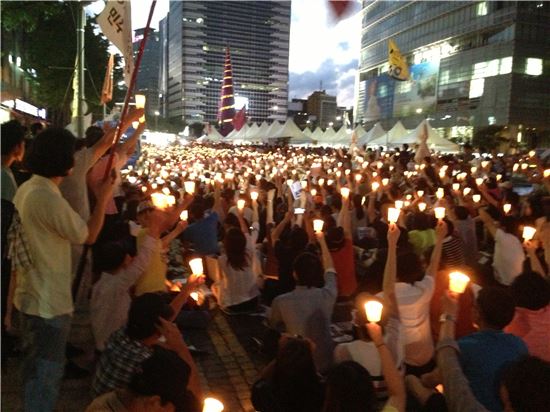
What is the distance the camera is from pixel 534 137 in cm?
6194

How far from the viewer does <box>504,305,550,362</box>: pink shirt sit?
371cm

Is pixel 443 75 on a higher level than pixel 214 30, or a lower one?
lower

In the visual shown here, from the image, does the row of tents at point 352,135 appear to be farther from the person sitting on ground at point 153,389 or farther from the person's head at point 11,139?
the person sitting on ground at point 153,389

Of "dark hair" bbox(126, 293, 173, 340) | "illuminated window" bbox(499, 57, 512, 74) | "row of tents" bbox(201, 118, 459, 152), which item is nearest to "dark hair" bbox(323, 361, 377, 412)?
"dark hair" bbox(126, 293, 173, 340)

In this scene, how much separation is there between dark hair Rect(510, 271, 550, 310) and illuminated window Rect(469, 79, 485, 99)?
66673mm

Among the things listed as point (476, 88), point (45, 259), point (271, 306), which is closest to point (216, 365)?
point (271, 306)

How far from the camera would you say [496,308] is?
321 centimetres

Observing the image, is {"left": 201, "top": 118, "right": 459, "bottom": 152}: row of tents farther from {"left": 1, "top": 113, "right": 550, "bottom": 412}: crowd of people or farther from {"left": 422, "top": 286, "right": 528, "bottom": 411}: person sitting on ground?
{"left": 422, "top": 286, "right": 528, "bottom": 411}: person sitting on ground

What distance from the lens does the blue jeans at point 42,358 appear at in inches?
125

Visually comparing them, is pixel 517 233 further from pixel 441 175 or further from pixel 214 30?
pixel 214 30

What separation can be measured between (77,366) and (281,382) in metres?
2.43

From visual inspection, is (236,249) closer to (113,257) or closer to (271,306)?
(271,306)

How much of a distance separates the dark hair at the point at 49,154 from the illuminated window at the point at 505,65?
65.5 m

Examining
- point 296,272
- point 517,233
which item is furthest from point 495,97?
point 296,272
